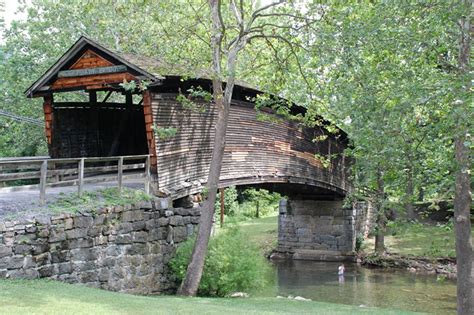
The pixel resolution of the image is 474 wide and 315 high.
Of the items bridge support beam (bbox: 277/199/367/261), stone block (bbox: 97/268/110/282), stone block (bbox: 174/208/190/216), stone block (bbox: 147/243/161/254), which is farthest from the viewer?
bridge support beam (bbox: 277/199/367/261)

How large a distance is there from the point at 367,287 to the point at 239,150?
21.2 feet

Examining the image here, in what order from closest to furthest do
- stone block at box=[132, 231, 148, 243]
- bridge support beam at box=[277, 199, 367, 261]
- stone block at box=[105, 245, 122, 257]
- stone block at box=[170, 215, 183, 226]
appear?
stone block at box=[105, 245, 122, 257] < stone block at box=[132, 231, 148, 243] < stone block at box=[170, 215, 183, 226] < bridge support beam at box=[277, 199, 367, 261]

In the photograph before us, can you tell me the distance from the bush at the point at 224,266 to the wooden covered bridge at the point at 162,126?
1534mm

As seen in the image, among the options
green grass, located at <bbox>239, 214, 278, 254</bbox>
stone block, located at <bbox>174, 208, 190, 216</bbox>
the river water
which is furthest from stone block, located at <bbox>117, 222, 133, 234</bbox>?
green grass, located at <bbox>239, 214, 278, 254</bbox>

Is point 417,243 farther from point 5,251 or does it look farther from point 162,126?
point 5,251

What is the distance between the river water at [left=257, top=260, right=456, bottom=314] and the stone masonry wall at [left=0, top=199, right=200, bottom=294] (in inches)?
168

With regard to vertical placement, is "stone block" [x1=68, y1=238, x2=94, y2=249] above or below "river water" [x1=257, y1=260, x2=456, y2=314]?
above

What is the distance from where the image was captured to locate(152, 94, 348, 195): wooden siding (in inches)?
520

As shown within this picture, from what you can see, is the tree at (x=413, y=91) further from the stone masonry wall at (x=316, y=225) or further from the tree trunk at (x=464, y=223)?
the stone masonry wall at (x=316, y=225)

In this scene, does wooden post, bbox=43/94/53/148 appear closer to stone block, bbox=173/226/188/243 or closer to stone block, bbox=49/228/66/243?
stone block, bbox=173/226/188/243

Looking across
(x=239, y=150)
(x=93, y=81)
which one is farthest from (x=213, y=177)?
(x=239, y=150)

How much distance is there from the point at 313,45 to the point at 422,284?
Answer: 1010cm

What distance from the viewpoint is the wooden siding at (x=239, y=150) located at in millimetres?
13203

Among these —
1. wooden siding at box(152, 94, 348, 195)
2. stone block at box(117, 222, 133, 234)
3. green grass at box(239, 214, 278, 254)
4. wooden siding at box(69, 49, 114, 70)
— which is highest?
wooden siding at box(69, 49, 114, 70)
